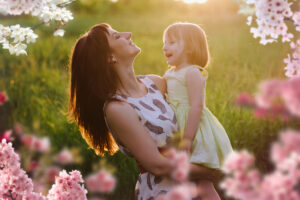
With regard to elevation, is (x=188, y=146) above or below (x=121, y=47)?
below

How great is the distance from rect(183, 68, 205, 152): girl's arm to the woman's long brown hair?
0.45m

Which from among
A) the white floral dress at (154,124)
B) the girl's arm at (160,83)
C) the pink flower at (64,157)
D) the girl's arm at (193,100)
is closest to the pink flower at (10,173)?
the white floral dress at (154,124)

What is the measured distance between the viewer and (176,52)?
99.6 inches

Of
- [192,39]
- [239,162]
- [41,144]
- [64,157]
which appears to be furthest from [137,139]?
[41,144]

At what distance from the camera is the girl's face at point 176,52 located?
2.53 m

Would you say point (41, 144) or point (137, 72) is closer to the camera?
point (41, 144)

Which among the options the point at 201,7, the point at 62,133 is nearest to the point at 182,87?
the point at 62,133

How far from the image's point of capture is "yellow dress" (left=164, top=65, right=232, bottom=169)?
91.8 inches

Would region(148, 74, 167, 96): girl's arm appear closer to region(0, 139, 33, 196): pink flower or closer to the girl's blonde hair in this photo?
the girl's blonde hair

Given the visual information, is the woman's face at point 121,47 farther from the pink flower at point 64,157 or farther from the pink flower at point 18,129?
the pink flower at point 18,129

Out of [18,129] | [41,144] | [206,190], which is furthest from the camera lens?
[18,129]

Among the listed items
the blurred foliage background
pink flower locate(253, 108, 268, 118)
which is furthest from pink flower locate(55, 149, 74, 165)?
pink flower locate(253, 108, 268, 118)

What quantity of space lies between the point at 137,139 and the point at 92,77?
474 mm

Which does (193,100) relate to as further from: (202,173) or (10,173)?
(10,173)
